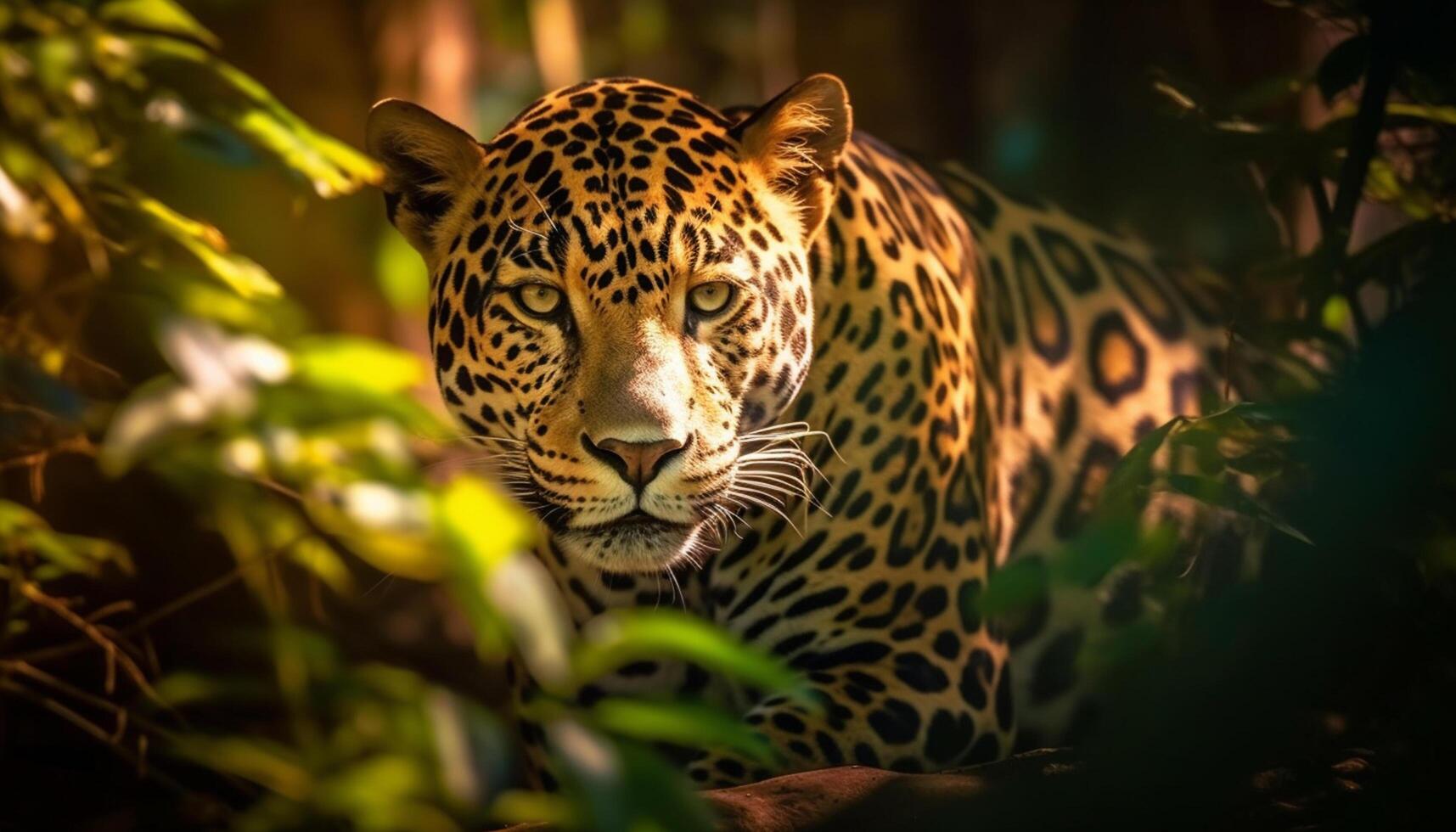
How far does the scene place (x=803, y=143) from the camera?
4633mm

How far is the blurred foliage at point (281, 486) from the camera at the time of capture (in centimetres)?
245

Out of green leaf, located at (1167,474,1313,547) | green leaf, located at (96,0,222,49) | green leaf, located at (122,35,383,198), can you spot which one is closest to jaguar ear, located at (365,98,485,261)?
green leaf, located at (122,35,383,198)

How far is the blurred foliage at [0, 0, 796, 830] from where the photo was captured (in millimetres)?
2447

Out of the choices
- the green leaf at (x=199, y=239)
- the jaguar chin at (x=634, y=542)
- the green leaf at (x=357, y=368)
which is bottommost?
the jaguar chin at (x=634, y=542)

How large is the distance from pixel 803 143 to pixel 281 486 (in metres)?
1.97

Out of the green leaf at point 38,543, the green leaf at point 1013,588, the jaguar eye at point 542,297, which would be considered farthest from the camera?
the jaguar eye at point 542,297

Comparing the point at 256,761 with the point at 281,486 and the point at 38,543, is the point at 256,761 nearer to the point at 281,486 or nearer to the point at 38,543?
the point at 281,486

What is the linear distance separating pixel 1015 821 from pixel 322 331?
567cm

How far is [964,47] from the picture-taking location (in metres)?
12.5

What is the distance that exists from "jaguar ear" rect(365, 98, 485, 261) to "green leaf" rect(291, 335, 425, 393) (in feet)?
6.20

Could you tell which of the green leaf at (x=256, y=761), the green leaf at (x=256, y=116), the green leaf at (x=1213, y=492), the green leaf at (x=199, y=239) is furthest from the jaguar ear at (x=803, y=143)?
the green leaf at (x=256, y=761)

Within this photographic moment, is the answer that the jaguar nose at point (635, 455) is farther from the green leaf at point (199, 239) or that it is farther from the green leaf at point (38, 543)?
the green leaf at point (38, 543)

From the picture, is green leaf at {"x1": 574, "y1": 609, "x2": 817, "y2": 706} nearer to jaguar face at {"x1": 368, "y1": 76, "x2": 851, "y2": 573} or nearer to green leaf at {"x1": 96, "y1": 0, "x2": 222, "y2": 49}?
jaguar face at {"x1": 368, "y1": 76, "x2": 851, "y2": 573}

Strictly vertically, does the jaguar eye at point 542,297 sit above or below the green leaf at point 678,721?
above
